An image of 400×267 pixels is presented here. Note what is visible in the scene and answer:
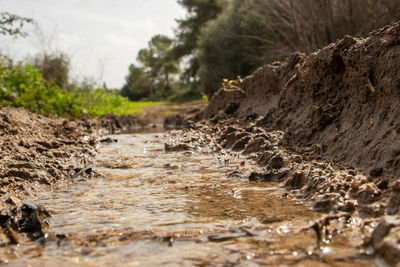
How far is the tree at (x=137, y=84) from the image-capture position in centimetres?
5262

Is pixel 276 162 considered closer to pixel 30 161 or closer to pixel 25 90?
pixel 30 161

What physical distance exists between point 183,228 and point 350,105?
2.53m

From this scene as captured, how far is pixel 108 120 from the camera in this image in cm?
1417

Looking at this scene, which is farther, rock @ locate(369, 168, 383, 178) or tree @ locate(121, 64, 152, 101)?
tree @ locate(121, 64, 152, 101)

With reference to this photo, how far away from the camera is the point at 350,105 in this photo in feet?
13.4

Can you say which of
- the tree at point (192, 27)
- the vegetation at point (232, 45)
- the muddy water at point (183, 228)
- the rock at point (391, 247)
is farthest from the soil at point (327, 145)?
the tree at point (192, 27)

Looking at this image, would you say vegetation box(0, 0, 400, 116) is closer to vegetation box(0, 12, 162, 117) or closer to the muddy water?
vegetation box(0, 12, 162, 117)

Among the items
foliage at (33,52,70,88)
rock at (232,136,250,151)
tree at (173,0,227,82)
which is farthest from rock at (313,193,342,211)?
tree at (173,0,227,82)

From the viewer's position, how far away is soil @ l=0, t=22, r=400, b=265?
258 centimetres

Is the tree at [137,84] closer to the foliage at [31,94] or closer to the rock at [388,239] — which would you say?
the foliage at [31,94]

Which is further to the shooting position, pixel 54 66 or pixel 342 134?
pixel 54 66

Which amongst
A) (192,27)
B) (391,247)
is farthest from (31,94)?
(192,27)

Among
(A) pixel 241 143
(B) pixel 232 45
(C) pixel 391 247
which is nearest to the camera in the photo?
(C) pixel 391 247

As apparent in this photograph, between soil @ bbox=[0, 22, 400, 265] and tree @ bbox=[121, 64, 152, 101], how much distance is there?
4642 centimetres
